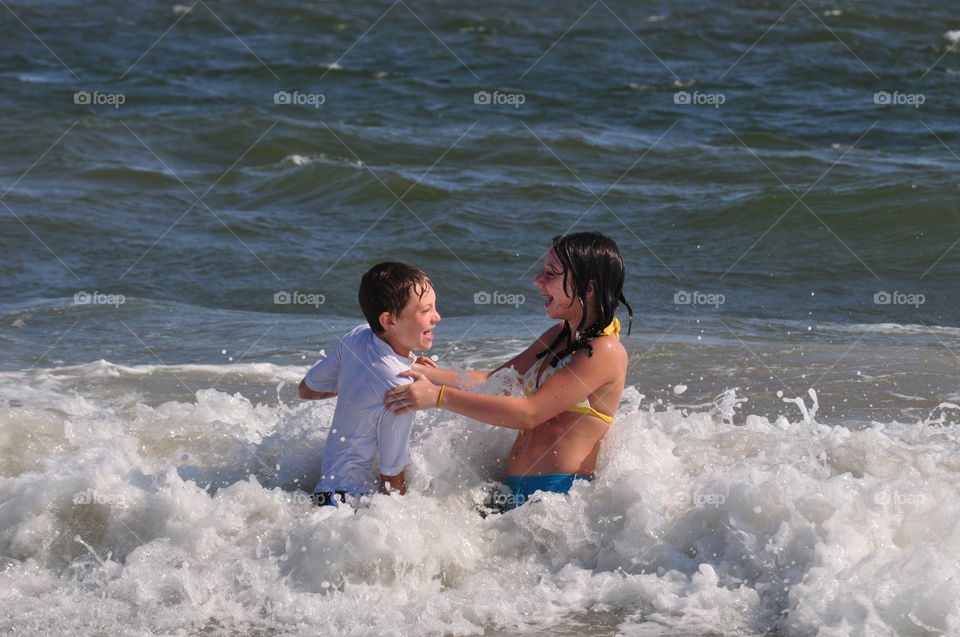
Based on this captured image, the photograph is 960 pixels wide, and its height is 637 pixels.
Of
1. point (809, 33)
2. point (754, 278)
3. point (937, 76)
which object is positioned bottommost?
point (754, 278)

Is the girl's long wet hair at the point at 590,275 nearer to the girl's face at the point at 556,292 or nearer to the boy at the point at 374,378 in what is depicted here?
the girl's face at the point at 556,292

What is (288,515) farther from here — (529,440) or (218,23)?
(218,23)

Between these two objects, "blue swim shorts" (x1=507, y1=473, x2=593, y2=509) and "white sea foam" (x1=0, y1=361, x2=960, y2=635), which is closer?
"white sea foam" (x1=0, y1=361, x2=960, y2=635)

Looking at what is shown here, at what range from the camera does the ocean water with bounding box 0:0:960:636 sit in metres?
4.39

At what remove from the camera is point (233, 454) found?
17.9 ft

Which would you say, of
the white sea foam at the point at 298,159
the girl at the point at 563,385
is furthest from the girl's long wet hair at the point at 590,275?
the white sea foam at the point at 298,159

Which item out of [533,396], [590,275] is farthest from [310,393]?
[590,275]

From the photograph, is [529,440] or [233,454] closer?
[529,440]

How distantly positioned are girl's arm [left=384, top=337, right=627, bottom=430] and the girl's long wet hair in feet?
0.22

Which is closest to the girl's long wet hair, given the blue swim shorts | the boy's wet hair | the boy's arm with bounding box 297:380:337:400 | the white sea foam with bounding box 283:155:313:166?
the blue swim shorts

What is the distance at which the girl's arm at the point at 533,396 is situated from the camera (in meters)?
4.43

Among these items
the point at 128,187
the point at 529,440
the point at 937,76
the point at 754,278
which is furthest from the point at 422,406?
the point at 937,76

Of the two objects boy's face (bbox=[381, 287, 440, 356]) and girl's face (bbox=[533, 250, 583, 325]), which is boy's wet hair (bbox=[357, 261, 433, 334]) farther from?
girl's face (bbox=[533, 250, 583, 325])

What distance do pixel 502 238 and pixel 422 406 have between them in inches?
317
